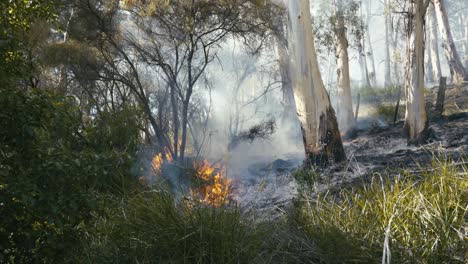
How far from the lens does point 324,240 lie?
291 centimetres

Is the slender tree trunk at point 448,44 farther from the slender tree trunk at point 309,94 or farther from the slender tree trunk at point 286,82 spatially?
the slender tree trunk at point 309,94

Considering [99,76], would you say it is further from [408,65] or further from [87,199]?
[87,199]

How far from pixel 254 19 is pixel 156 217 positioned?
849cm

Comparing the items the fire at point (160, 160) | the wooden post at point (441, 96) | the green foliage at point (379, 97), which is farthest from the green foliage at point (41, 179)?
the green foliage at point (379, 97)

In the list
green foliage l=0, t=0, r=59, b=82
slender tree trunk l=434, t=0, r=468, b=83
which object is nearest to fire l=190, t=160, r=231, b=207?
green foliage l=0, t=0, r=59, b=82

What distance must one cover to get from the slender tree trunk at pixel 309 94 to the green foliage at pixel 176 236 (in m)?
5.45

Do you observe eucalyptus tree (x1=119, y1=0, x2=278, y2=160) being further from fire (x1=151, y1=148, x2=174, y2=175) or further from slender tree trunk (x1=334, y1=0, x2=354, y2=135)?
slender tree trunk (x1=334, y1=0, x2=354, y2=135)

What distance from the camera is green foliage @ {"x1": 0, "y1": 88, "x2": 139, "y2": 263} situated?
8.55ft

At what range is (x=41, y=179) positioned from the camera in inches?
106

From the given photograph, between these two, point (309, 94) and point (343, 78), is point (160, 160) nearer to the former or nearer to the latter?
point (309, 94)

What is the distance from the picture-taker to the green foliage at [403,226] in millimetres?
2639

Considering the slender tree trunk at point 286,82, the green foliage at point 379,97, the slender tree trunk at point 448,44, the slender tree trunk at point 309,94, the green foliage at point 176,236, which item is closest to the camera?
the green foliage at point 176,236

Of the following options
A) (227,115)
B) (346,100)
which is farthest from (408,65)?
(227,115)

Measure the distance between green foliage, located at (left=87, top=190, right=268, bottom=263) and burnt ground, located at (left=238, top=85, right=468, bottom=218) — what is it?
168 cm
